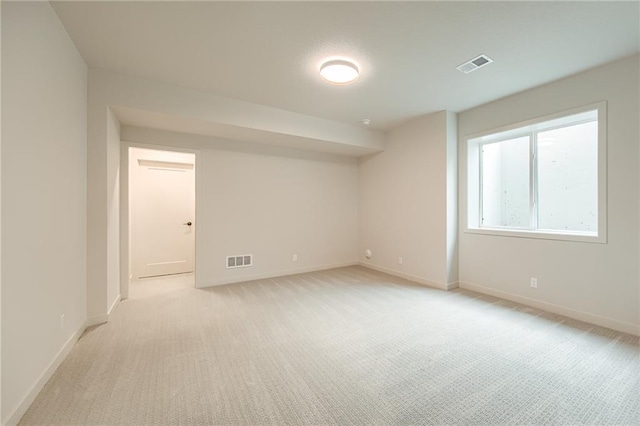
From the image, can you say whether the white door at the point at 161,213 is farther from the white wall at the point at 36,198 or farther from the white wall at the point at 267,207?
the white wall at the point at 36,198

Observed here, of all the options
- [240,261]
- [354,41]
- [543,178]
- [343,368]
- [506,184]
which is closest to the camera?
[343,368]

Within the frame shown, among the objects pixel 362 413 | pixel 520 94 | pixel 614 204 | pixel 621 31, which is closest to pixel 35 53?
pixel 362 413

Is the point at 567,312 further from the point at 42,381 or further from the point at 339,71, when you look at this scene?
the point at 42,381

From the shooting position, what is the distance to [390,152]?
4.91m

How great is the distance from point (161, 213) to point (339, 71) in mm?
4240

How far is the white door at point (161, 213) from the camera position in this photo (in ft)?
15.4

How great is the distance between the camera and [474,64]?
8.69 feet

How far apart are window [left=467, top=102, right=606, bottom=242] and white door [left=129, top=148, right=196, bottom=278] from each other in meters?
4.94

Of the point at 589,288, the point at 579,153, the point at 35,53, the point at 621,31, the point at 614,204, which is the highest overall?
the point at 621,31

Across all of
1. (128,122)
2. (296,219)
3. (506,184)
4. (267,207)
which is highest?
(128,122)

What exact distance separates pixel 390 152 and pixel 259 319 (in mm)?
3704

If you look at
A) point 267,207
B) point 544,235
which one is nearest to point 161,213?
point 267,207

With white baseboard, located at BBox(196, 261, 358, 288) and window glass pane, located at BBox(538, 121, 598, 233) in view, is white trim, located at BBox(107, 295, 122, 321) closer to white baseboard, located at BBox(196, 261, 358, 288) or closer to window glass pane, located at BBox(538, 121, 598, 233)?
white baseboard, located at BBox(196, 261, 358, 288)

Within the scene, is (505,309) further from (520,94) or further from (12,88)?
(12,88)
